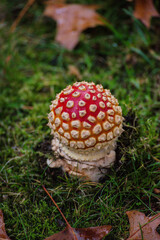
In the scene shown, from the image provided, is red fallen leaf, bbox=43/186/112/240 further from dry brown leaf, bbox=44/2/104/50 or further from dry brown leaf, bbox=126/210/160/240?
dry brown leaf, bbox=44/2/104/50

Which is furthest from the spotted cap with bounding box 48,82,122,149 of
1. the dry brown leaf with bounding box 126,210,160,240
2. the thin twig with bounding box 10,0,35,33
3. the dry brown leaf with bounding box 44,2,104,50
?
the thin twig with bounding box 10,0,35,33

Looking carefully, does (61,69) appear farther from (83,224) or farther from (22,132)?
(83,224)

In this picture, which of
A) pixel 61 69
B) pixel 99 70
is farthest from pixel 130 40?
pixel 61 69

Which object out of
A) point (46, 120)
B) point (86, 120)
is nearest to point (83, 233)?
point (86, 120)

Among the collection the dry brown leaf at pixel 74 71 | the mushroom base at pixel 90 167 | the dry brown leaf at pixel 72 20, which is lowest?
the mushroom base at pixel 90 167

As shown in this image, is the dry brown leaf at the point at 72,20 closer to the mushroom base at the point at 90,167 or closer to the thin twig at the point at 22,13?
the thin twig at the point at 22,13

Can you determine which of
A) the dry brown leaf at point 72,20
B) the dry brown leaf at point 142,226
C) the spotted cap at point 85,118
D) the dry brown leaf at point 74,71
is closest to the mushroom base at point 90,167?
the spotted cap at point 85,118

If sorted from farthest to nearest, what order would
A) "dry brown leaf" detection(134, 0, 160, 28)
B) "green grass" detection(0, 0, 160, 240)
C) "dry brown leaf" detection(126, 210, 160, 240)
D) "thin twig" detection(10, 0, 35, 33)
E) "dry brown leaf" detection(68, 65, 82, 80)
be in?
Answer: "thin twig" detection(10, 0, 35, 33) < "dry brown leaf" detection(68, 65, 82, 80) < "dry brown leaf" detection(134, 0, 160, 28) < "green grass" detection(0, 0, 160, 240) < "dry brown leaf" detection(126, 210, 160, 240)
